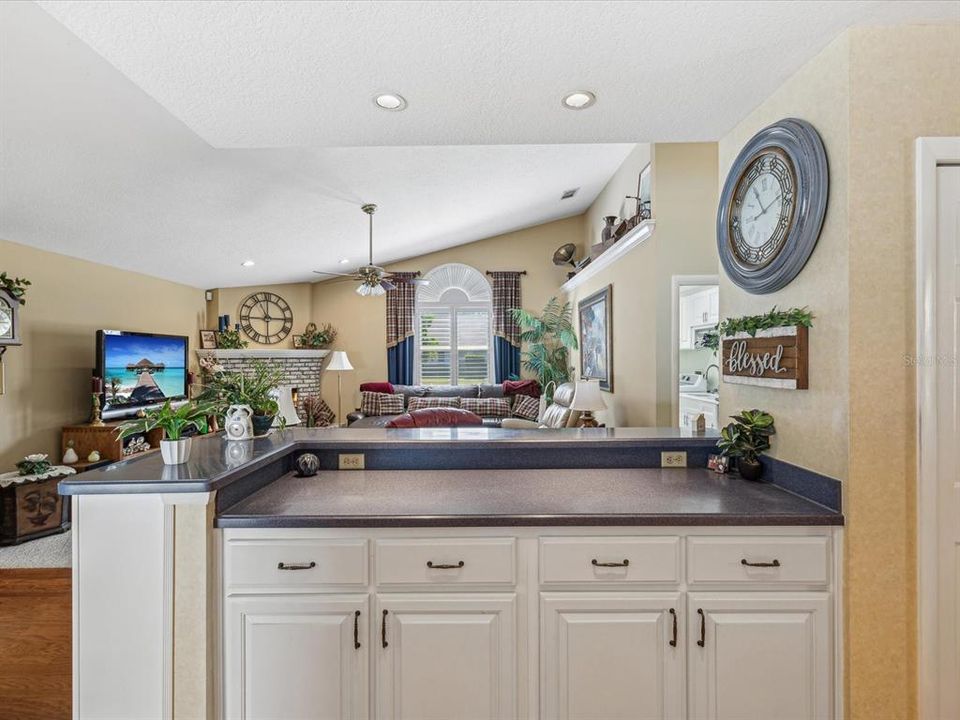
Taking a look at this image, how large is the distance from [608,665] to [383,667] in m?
0.73

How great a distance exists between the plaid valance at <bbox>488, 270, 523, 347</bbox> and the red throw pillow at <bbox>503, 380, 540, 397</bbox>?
2.33ft

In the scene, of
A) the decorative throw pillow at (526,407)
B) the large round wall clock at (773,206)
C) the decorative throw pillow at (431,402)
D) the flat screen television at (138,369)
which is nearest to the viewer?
the large round wall clock at (773,206)

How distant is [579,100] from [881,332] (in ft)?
4.29

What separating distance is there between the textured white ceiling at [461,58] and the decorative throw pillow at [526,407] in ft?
15.9

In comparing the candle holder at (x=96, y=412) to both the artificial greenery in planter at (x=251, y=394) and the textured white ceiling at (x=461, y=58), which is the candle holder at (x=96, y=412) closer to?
the artificial greenery in planter at (x=251, y=394)

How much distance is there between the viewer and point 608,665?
1552 mm

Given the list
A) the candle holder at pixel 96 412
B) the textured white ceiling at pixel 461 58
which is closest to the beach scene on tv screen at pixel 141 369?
the candle holder at pixel 96 412

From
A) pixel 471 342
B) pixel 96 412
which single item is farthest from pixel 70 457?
pixel 471 342

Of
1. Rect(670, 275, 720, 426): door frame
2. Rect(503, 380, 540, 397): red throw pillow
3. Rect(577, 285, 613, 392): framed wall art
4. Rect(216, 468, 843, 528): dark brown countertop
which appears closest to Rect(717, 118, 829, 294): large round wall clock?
Rect(216, 468, 843, 528): dark brown countertop

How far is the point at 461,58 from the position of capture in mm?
1579

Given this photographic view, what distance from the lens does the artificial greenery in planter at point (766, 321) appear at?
1680 mm

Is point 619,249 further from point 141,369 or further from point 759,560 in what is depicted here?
point 141,369

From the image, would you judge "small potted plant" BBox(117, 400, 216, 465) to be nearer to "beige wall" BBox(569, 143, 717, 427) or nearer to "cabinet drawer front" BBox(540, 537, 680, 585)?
"cabinet drawer front" BBox(540, 537, 680, 585)

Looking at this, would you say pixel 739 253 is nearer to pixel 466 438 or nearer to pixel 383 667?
pixel 466 438
